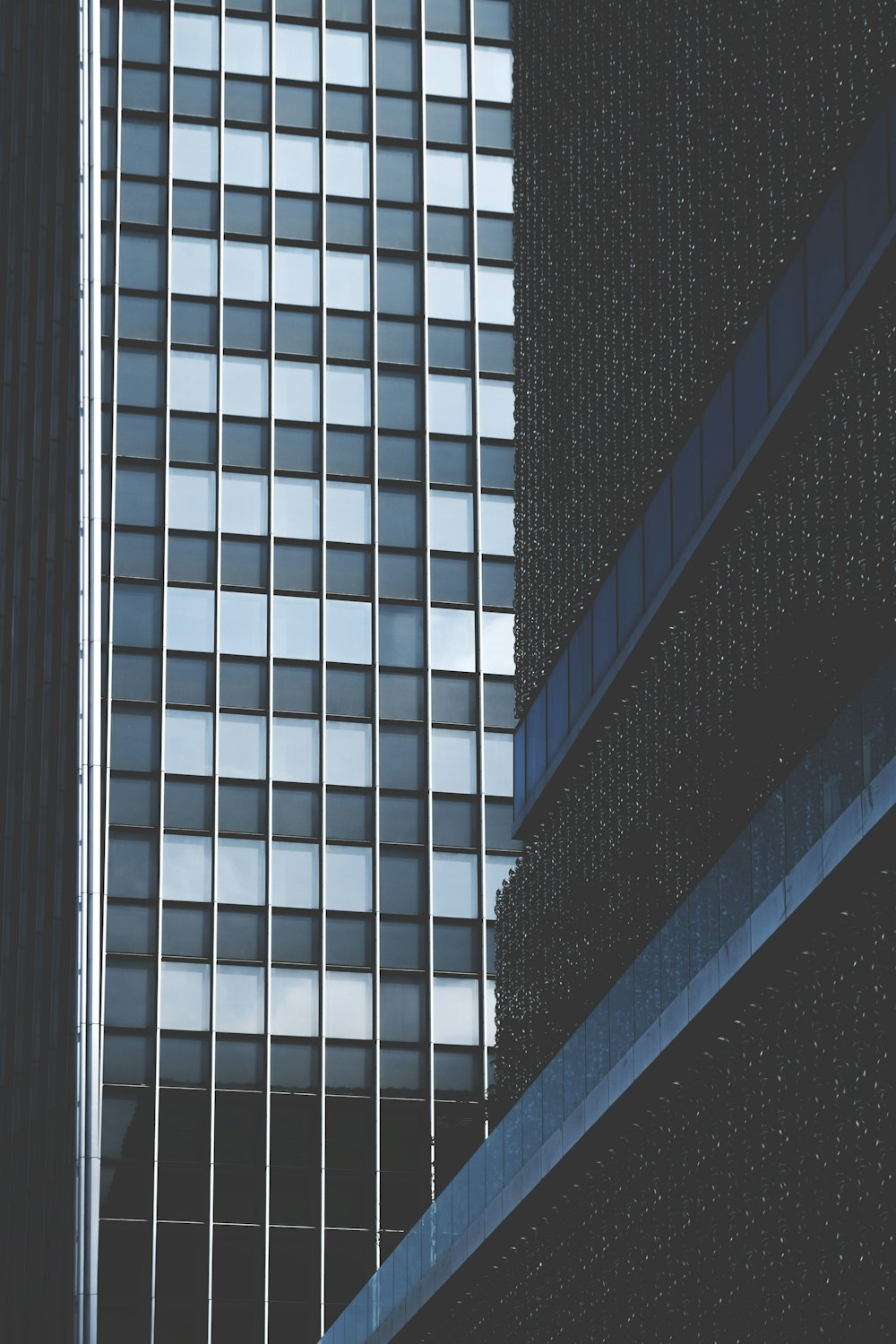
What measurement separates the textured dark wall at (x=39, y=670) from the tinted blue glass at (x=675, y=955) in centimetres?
3488

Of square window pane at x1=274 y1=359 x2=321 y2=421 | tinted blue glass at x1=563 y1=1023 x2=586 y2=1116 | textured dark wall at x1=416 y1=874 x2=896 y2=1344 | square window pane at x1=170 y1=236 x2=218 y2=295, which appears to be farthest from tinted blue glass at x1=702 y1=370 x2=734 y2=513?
square window pane at x1=170 y1=236 x2=218 y2=295

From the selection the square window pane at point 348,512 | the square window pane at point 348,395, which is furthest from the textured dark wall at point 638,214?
the square window pane at point 348,395

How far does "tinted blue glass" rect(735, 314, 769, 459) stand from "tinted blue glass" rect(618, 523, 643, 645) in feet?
16.4

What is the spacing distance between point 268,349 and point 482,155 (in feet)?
32.1

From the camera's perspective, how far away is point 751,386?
32.3m

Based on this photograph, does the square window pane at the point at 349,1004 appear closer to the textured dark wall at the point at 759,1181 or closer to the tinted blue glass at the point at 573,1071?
the textured dark wall at the point at 759,1181

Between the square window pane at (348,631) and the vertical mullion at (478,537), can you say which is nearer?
the vertical mullion at (478,537)

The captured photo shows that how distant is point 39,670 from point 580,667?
27743mm

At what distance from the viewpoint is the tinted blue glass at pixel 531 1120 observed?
115 feet

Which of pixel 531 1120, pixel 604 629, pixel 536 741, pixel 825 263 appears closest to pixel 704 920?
pixel 531 1120

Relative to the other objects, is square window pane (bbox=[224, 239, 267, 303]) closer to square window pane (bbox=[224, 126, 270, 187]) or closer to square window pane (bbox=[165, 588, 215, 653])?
square window pane (bbox=[224, 126, 270, 187])

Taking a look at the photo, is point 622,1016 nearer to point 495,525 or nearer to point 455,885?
point 455,885

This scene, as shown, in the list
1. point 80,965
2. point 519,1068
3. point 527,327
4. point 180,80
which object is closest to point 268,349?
point 180,80

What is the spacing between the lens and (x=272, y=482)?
70.6 meters
